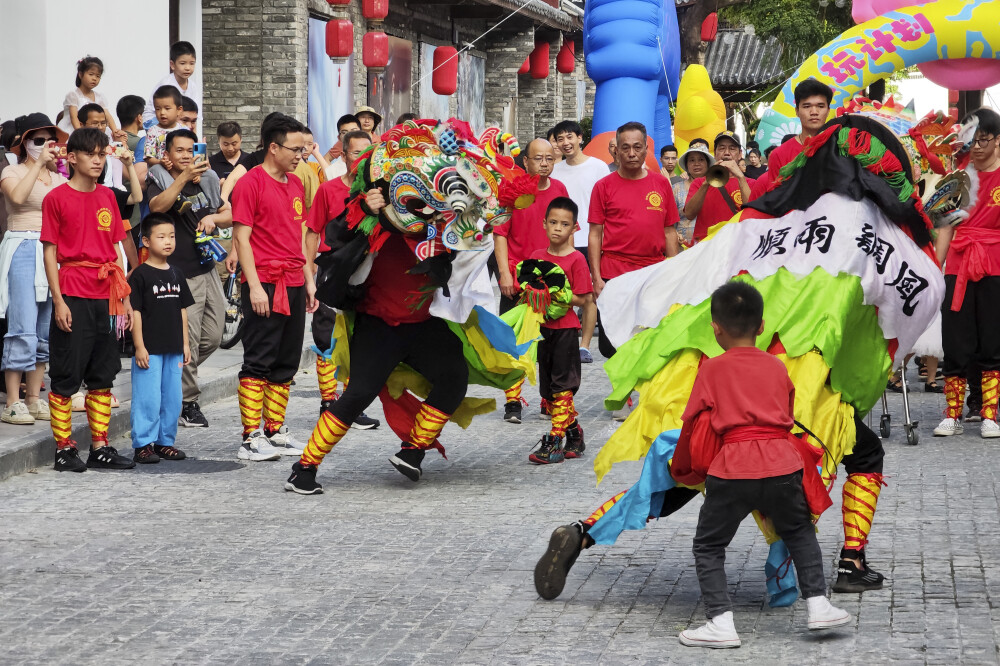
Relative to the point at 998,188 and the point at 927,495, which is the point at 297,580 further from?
the point at 998,188

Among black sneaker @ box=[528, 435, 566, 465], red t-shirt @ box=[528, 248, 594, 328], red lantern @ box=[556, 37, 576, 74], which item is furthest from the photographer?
red lantern @ box=[556, 37, 576, 74]

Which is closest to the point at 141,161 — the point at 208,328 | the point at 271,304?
the point at 208,328

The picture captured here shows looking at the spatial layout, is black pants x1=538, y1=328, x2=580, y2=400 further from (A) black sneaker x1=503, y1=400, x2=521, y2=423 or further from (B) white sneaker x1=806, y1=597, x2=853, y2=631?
(B) white sneaker x1=806, y1=597, x2=853, y2=631

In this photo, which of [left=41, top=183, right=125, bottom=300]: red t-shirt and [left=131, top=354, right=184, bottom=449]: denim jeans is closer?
[left=41, top=183, right=125, bottom=300]: red t-shirt

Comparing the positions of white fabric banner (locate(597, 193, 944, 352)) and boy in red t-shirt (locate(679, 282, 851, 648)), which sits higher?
white fabric banner (locate(597, 193, 944, 352))

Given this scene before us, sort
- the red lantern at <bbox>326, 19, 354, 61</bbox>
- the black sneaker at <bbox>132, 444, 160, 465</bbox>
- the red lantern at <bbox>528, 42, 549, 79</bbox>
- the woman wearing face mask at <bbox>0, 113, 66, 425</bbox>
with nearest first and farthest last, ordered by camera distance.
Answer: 1. the black sneaker at <bbox>132, 444, 160, 465</bbox>
2. the woman wearing face mask at <bbox>0, 113, 66, 425</bbox>
3. the red lantern at <bbox>326, 19, 354, 61</bbox>
4. the red lantern at <bbox>528, 42, 549, 79</bbox>

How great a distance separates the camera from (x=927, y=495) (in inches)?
289

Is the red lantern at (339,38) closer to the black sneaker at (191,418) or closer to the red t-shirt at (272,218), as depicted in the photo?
→ the black sneaker at (191,418)

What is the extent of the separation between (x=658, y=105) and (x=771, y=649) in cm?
1759

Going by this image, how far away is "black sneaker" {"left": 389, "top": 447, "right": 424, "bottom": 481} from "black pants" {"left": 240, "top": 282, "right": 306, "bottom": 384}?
3.77 ft

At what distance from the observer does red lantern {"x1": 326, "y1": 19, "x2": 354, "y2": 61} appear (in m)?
19.2

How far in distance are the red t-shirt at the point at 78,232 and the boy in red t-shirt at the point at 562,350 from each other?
2660mm

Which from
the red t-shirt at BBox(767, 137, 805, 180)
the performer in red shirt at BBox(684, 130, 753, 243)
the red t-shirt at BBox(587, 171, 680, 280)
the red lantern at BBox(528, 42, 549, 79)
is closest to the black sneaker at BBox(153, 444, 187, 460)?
the red t-shirt at BBox(587, 171, 680, 280)

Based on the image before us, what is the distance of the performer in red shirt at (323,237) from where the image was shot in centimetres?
827
